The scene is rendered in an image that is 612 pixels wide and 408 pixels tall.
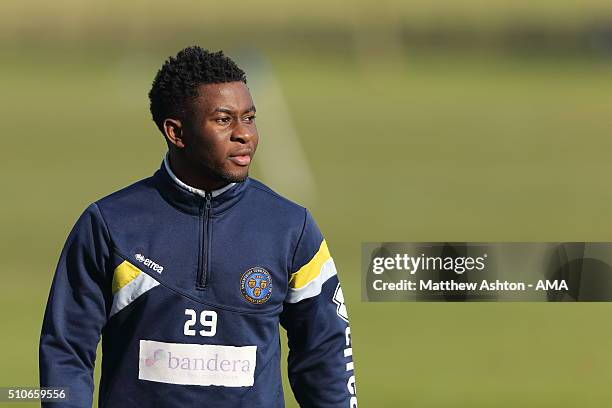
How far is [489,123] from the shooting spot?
26.6 meters

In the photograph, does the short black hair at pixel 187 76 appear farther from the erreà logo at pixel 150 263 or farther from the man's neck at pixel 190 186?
the erreà logo at pixel 150 263

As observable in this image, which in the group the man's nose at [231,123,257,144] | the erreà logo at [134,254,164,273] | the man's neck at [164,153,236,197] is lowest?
the erreà logo at [134,254,164,273]

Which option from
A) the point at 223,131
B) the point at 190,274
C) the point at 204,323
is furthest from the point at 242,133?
the point at 204,323

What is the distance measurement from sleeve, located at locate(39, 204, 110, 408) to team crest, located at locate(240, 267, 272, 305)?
16.2 inches

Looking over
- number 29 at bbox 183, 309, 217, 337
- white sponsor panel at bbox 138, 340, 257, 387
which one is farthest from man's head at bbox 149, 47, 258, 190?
white sponsor panel at bbox 138, 340, 257, 387

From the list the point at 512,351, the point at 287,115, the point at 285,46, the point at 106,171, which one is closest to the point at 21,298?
the point at 512,351

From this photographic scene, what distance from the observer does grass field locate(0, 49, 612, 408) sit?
10500mm

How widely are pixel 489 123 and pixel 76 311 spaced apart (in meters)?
23.1

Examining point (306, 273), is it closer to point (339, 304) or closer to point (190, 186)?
point (339, 304)

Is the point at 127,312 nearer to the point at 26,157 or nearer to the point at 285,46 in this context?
the point at 26,157

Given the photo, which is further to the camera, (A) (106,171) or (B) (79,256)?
(A) (106,171)

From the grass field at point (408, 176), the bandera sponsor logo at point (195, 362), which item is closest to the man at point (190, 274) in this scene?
the bandera sponsor logo at point (195, 362)

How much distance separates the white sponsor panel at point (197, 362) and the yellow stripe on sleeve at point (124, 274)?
7.2 inches

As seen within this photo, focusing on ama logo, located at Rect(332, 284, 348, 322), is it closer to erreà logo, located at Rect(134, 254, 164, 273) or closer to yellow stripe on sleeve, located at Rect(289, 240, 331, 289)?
yellow stripe on sleeve, located at Rect(289, 240, 331, 289)
